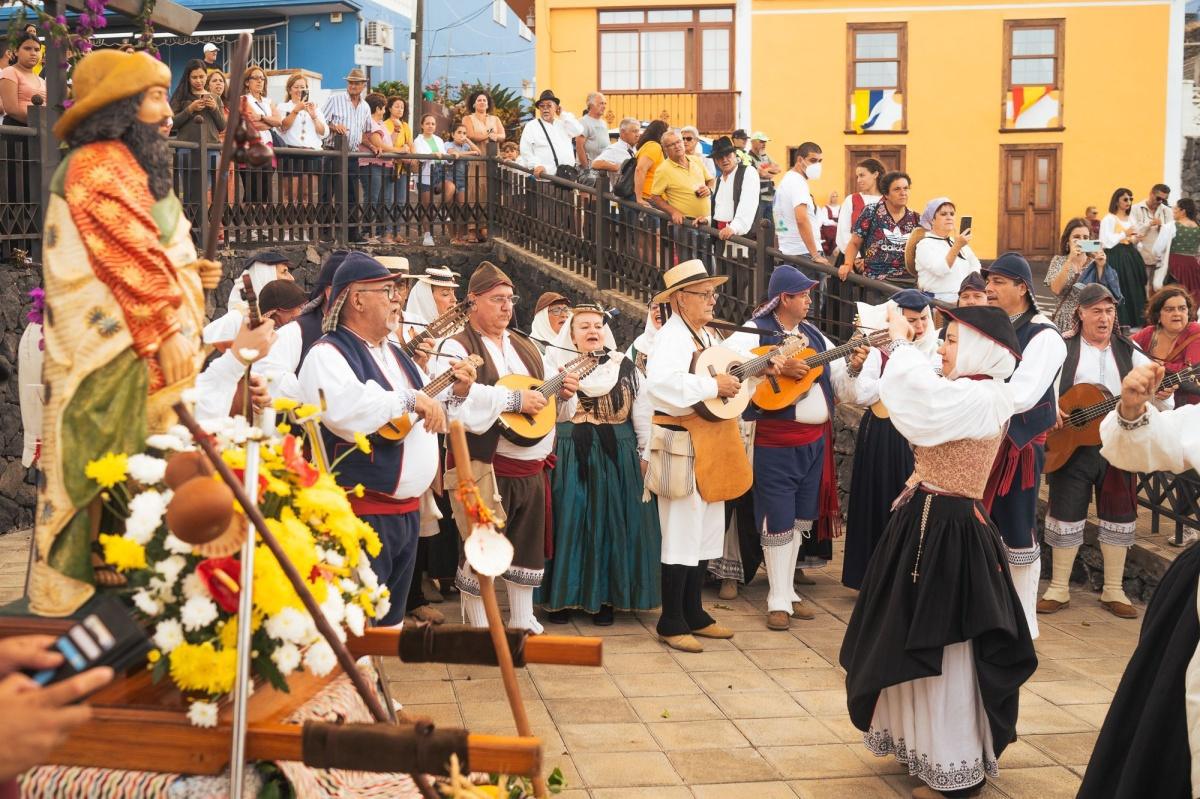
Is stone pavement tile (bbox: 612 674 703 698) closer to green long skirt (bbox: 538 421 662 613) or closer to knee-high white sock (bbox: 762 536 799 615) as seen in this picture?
green long skirt (bbox: 538 421 662 613)

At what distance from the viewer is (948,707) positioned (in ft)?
17.3

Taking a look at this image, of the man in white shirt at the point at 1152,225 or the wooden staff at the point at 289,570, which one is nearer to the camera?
the wooden staff at the point at 289,570

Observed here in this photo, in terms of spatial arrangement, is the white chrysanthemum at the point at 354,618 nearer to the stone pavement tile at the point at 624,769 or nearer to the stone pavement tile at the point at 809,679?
the stone pavement tile at the point at 624,769

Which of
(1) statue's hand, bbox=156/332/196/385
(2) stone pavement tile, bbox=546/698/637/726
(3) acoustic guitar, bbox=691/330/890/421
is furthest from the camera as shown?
(3) acoustic guitar, bbox=691/330/890/421

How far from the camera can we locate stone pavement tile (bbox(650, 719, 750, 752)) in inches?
232

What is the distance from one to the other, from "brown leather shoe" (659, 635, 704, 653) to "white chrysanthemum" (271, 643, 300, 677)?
4381 millimetres

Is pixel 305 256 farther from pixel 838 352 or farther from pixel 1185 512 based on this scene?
pixel 1185 512

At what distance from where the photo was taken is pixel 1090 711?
6.45 metres

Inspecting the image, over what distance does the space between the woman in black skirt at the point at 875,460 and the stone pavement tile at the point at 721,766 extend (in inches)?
116

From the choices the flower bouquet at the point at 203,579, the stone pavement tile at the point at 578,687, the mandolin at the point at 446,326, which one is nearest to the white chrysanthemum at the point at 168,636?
the flower bouquet at the point at 203,579

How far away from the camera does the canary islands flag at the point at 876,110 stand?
26.1 meters

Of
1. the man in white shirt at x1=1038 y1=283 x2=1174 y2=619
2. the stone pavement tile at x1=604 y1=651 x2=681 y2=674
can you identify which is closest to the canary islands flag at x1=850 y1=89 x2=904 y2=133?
the man in white shirt at x1=1038 y1=283 x2=1174 y2=619

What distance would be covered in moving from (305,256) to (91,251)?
11066 millimetres

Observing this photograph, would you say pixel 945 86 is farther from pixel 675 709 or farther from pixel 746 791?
pixel 746 791
